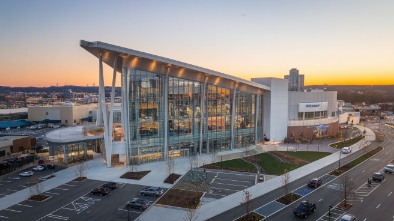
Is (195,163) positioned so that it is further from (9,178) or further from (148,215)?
(9,178)

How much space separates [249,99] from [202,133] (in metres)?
14.9

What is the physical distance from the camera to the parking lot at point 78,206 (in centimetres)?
3106

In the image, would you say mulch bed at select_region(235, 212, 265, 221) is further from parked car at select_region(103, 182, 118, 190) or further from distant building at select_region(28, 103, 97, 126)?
distant building at select_region(28, 103, 97, 126)

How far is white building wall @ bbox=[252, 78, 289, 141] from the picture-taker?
230ft

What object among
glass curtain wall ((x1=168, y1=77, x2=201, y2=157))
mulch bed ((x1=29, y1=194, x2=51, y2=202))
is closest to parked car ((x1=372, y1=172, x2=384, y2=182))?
glass curtain wall ((x1=168, y1=77, x2=201, y2=157))

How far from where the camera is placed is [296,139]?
7369 centimetres

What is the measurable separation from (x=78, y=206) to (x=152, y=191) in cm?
843

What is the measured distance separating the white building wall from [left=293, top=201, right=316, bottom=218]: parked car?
132ft

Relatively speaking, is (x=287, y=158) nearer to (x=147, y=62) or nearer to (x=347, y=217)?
(x=347, y=217)

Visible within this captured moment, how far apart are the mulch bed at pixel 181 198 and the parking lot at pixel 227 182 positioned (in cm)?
169

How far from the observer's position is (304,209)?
30328 mm

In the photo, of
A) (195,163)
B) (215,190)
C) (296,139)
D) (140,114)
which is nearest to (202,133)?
(195,163)

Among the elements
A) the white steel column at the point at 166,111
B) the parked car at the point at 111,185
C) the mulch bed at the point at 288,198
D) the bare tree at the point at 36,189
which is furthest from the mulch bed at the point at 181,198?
the white steel column at the point at 166,111

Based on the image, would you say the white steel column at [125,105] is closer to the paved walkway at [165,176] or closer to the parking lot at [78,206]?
the paved walkway at [165,176]
